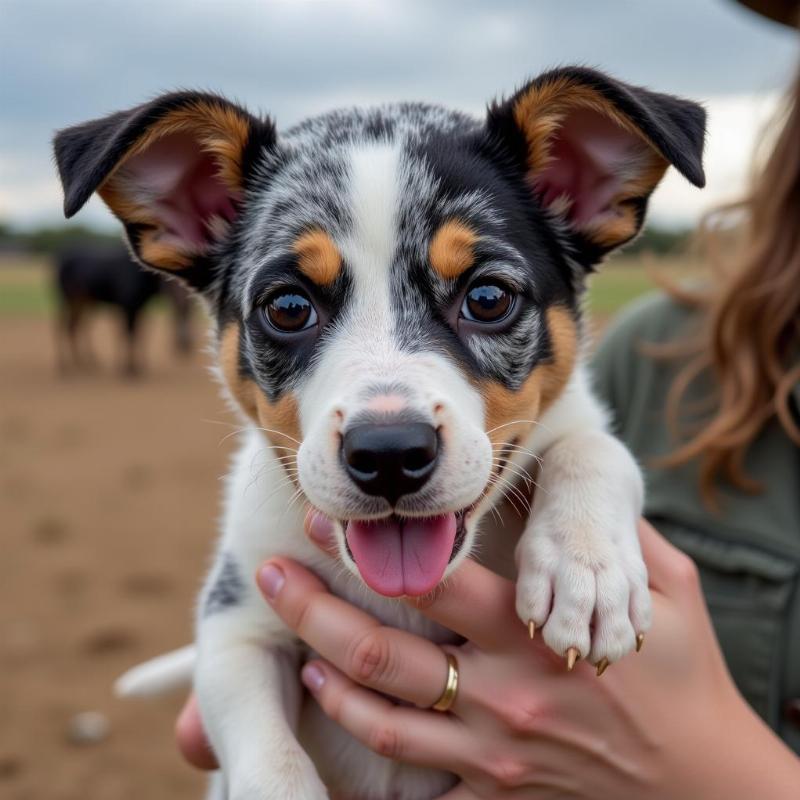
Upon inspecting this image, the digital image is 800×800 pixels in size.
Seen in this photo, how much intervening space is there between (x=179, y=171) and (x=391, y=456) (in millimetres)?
1437


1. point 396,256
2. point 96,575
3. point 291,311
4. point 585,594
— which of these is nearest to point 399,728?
point 585,594

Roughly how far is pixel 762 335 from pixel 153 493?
8.18m

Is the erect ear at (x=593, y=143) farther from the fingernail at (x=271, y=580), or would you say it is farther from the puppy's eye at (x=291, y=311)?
the fingernail at (x=271, y=580)

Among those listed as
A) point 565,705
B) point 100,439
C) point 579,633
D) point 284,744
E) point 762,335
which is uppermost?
point 762,335

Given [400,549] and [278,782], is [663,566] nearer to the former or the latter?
[400,549]

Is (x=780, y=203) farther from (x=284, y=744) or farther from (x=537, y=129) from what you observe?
(x=284, y=744)

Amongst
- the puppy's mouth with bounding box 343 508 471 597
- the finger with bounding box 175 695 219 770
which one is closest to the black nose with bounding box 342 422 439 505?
the puppy's mouth with bounding box 343 508 471 597

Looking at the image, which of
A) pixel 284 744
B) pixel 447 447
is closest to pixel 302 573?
pixel 284 744

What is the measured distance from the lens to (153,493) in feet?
34.6

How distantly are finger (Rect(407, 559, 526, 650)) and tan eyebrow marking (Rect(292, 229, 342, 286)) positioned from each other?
2.89ft

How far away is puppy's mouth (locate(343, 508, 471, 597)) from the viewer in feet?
7.76

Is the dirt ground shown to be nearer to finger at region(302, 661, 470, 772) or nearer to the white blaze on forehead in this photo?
the white blaze on forehead

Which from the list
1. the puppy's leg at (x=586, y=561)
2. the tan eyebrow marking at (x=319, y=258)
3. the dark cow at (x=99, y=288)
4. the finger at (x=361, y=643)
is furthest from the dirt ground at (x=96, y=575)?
the dark cow at (x=99, y=288)

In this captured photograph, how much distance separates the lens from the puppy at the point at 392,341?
236 centimetres
